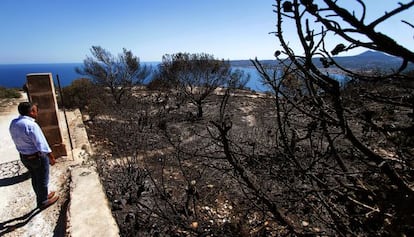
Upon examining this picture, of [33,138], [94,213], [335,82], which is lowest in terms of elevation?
[94,213]

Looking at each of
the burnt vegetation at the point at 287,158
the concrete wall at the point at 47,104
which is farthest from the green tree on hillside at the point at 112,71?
the concrete wall at the point at 47,104

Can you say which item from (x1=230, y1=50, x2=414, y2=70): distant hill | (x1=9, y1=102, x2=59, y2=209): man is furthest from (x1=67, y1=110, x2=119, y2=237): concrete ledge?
(x1=230, y1=50, x2=414, y2=70): distant hill

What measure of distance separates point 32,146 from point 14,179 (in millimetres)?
1809

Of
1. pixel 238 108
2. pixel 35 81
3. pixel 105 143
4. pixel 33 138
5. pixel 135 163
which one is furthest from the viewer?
pixel 238 108

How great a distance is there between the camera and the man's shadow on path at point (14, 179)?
4816mm

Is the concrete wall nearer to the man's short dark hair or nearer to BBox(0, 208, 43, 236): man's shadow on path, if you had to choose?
the man's short dark hair

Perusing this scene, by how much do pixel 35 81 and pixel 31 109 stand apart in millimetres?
1647

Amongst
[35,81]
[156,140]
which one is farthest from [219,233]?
[156,140]

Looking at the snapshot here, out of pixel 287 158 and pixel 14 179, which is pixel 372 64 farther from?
pixel 14 179

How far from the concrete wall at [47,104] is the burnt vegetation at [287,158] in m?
0.92

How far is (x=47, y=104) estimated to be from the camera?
5.43m

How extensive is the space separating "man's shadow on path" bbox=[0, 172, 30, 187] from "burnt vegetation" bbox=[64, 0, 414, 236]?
135 centimetres

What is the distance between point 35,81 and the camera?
17.1 feet

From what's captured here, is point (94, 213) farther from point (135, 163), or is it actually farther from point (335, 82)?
point (335, 82)
